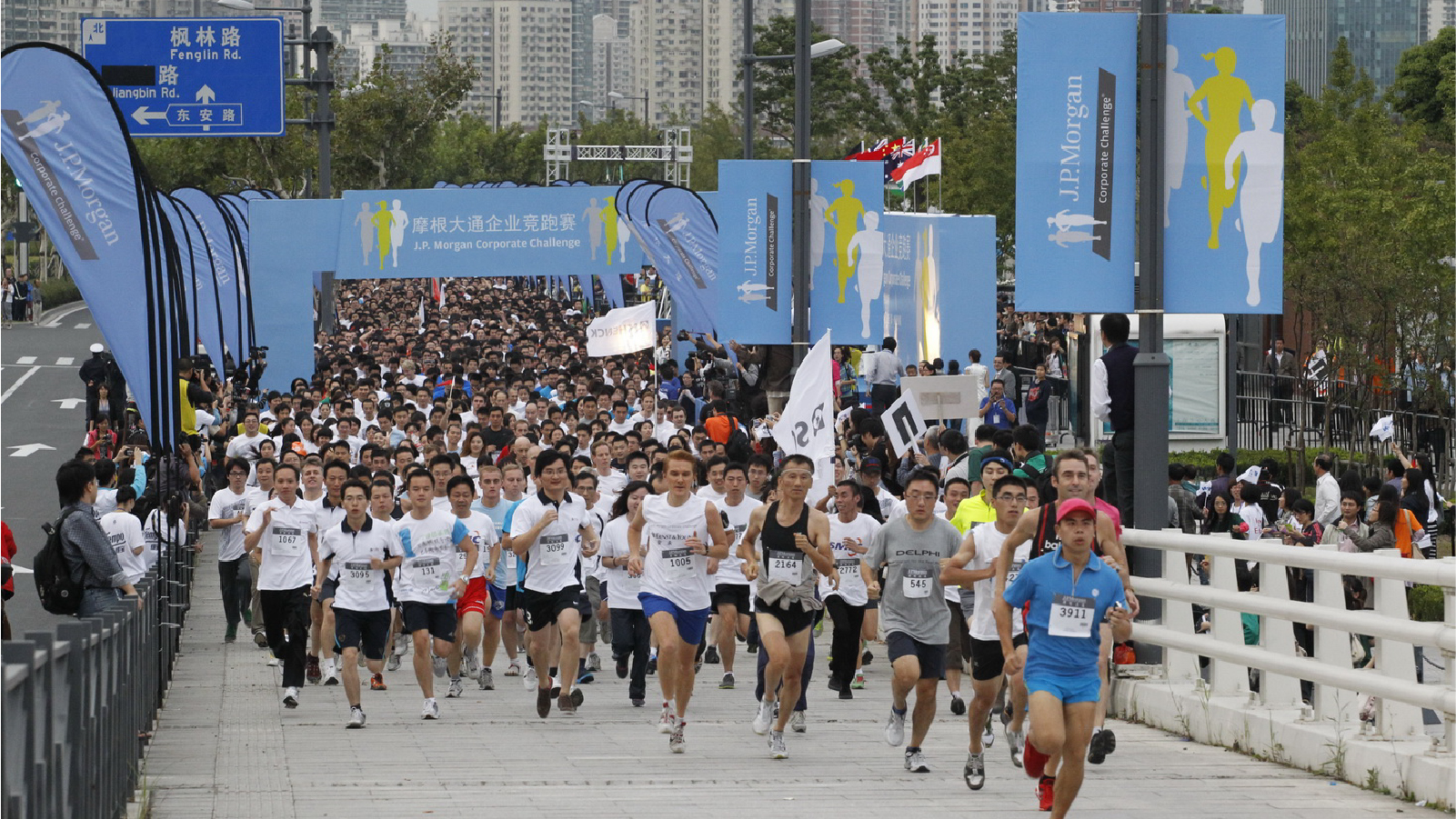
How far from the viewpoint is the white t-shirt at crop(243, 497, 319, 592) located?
47.1ft

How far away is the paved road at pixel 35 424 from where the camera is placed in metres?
22.8

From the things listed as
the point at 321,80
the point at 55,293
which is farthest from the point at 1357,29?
the point at 321,80

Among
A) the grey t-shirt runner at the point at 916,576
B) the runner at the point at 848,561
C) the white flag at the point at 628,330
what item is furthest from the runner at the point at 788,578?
the white flag at the point at 628,330

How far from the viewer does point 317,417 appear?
25172 mm

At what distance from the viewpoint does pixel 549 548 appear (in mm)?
13297

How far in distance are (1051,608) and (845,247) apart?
13.1 metres

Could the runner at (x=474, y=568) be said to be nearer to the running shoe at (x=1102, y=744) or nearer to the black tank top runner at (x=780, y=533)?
the black tank top runner at (x=780, y=533)

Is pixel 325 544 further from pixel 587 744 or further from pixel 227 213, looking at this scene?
pixel 227 213

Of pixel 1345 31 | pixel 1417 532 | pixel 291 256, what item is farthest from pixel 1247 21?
pixel 1345 31

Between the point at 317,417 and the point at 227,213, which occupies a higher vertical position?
the point at 227,213

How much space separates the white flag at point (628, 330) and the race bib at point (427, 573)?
16.2 m

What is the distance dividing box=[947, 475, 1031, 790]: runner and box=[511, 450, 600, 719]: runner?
3.16m

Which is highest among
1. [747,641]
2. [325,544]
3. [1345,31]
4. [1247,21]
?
[1345,31]

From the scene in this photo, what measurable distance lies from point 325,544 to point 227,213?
821 inches
